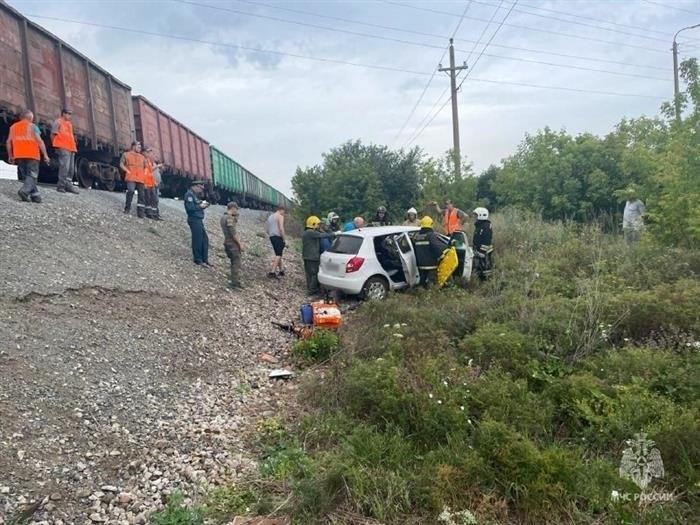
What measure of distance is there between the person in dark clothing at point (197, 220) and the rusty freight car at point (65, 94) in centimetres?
371

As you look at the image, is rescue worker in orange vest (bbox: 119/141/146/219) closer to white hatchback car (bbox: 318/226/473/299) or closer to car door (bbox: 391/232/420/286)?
white hatchback car (bbox: 318/226/473/299)

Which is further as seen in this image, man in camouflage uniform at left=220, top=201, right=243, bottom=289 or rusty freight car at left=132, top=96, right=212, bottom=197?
rusty freight car at left=132, top=96, right=212, bottom=197

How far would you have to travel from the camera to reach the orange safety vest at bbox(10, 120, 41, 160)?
8758mm

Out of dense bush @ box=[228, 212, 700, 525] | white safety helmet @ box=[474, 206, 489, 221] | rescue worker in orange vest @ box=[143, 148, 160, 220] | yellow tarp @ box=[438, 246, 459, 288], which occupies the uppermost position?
rescue worker in orange vest @ box=[143, 148, 160, 220]

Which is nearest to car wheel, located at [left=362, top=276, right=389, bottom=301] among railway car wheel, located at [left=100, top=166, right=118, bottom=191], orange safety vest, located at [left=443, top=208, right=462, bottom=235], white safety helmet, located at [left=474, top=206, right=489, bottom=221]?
white safety helmet, located at [left=474, top=206, right=489, bottom=221]

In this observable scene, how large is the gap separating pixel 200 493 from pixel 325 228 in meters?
8.15

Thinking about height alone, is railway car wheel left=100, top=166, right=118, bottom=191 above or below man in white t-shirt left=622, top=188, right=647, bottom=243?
above

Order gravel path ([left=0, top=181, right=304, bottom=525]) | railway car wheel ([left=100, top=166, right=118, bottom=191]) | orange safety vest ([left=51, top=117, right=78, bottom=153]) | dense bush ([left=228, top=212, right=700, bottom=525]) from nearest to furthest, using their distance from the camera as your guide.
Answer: dense bush ([left=228, top=212, right=700, bottom=525]) → gravel path ([left=0, top=181, right=304, bottom=525]) → orange safety vest ([left=51, top=117, right=78, bottom=153]) → railway car wheel ([left=100, top=166, right=118, bottom=191])

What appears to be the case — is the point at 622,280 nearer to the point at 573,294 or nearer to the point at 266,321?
the point at 573,294

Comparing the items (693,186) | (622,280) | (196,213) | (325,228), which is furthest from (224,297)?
(693,186)

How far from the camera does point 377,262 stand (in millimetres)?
9164

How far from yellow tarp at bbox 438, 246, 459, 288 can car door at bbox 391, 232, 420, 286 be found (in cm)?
62

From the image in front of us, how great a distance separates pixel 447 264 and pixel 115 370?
533 centimetres

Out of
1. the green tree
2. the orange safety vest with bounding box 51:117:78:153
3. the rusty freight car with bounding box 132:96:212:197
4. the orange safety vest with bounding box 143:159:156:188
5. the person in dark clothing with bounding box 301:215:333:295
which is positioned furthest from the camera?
the green tree
